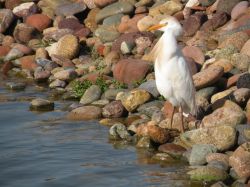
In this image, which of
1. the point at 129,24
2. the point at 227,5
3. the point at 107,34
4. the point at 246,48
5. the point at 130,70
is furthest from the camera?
the point at 129,24

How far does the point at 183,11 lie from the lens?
17.9 meters

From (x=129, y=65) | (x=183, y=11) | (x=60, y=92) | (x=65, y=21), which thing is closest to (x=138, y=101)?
(x=129, y=65)

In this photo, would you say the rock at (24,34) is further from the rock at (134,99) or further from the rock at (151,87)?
the rock at (134,99)

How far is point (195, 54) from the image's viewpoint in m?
14.7

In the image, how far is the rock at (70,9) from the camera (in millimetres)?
19734

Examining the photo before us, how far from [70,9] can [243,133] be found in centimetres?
1002

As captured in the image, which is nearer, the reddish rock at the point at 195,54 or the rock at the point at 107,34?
the reddish rock at the point at 195,54

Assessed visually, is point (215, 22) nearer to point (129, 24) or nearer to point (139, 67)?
point (129, 24)

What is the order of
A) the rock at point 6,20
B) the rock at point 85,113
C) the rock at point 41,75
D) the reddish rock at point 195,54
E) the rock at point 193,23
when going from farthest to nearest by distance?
1. the rock at point 6,20
2. the rock at point 193,23
3. the rock at point 41,75
4. the reddish rock at point 195,54
5. the rock at point 85,113

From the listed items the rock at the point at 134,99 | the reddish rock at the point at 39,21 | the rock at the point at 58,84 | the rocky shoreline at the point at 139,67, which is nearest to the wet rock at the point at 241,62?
the rocky shoreline at the point at 139,67

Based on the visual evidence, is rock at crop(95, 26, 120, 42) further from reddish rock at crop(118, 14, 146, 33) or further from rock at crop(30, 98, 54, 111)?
rock at crop(30, 98, 54, 111)

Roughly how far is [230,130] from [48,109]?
4.58 meters

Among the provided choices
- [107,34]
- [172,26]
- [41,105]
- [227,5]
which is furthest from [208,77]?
[107,34]

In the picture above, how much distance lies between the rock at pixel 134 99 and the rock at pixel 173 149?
6.95 feet
